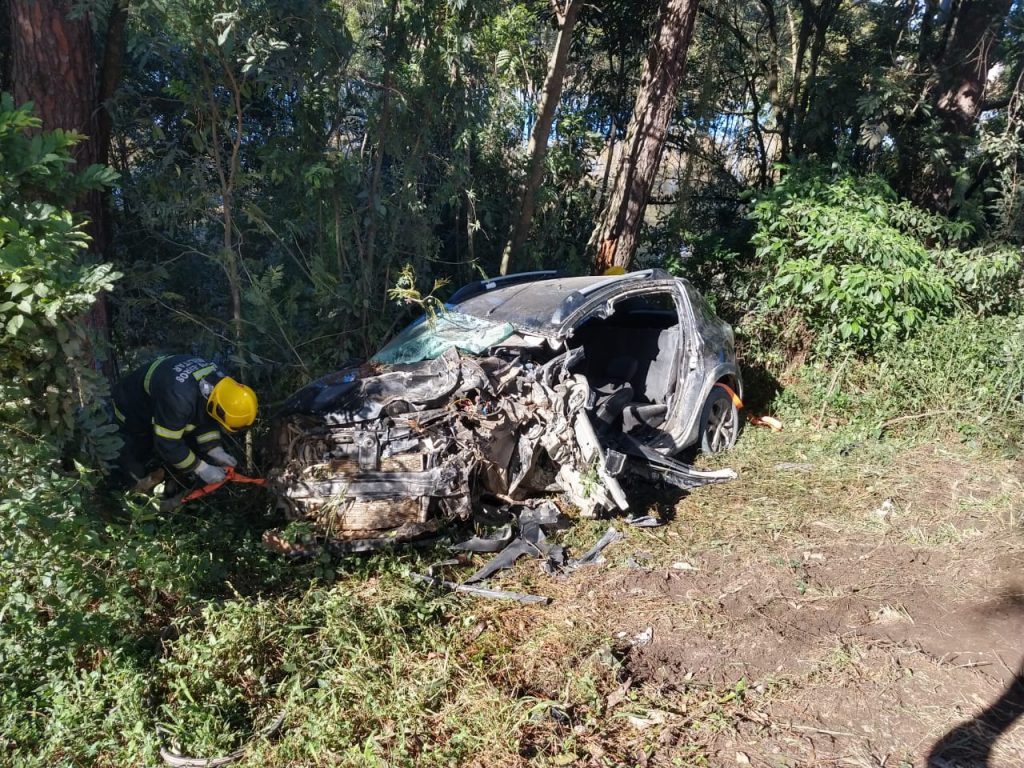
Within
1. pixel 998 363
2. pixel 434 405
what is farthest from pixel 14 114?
pixel 998 363

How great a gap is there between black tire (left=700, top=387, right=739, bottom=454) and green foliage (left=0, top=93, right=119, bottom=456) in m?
4.51

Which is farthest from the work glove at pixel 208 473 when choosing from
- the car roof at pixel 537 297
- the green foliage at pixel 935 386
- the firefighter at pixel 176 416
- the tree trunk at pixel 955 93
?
the tree trunk at pixel 955 93

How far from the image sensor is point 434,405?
4453mm

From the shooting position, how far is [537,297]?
17.7 feet

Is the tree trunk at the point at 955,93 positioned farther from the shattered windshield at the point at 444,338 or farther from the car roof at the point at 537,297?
the shattered windshield at the point at 444,338

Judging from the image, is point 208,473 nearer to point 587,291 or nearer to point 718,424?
point 587,291

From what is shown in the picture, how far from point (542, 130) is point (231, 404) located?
4821 mm

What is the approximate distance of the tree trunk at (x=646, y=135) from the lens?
25.6 feet

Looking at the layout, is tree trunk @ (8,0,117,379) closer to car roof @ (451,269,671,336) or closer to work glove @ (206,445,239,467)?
work glove @ (206,445,239,467)

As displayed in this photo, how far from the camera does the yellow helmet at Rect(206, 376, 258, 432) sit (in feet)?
14.4

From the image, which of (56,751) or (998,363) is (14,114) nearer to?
(56,751)

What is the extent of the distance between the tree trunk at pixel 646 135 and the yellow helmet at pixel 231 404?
509 centimetres

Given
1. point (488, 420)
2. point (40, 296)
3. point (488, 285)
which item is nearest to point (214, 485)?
point (40, 296)

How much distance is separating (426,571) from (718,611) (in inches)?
64.6
